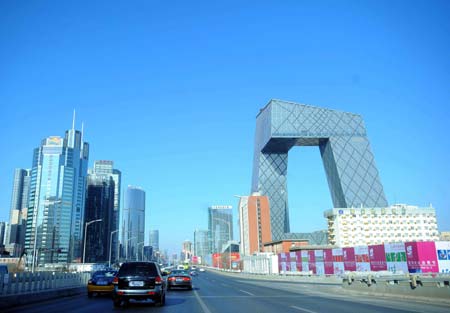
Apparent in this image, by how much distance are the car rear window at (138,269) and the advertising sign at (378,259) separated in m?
41.8

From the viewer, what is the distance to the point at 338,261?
60.0 metres

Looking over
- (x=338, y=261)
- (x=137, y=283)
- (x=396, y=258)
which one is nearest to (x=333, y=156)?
(x=338, y=261)

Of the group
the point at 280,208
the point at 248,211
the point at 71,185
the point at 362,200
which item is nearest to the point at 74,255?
the point at 71,185

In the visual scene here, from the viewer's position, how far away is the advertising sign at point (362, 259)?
53969mm

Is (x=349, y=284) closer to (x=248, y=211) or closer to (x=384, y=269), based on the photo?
(x=384, y=269)

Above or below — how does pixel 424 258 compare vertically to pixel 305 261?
above

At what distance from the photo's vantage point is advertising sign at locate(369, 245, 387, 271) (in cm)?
5191

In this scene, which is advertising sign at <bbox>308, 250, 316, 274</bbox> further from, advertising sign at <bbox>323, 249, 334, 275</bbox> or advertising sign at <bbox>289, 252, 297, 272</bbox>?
advertising sign at <bbox>289, 252, 297, 272</bbox>

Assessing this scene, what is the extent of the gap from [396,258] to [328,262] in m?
14.3

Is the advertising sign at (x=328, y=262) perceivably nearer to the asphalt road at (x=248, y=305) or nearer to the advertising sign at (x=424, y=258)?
the advertising sign at (x=424, y=258)

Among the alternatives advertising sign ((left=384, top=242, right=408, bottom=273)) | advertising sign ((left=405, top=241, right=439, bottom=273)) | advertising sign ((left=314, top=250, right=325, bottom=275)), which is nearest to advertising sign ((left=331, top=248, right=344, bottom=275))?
advertising sign ((left=314, top=250, right=325, bottom=275))

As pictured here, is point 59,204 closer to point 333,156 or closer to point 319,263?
point 333,156

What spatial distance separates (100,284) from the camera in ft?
83.8

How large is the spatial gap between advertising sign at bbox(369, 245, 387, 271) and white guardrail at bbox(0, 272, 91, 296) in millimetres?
37447
